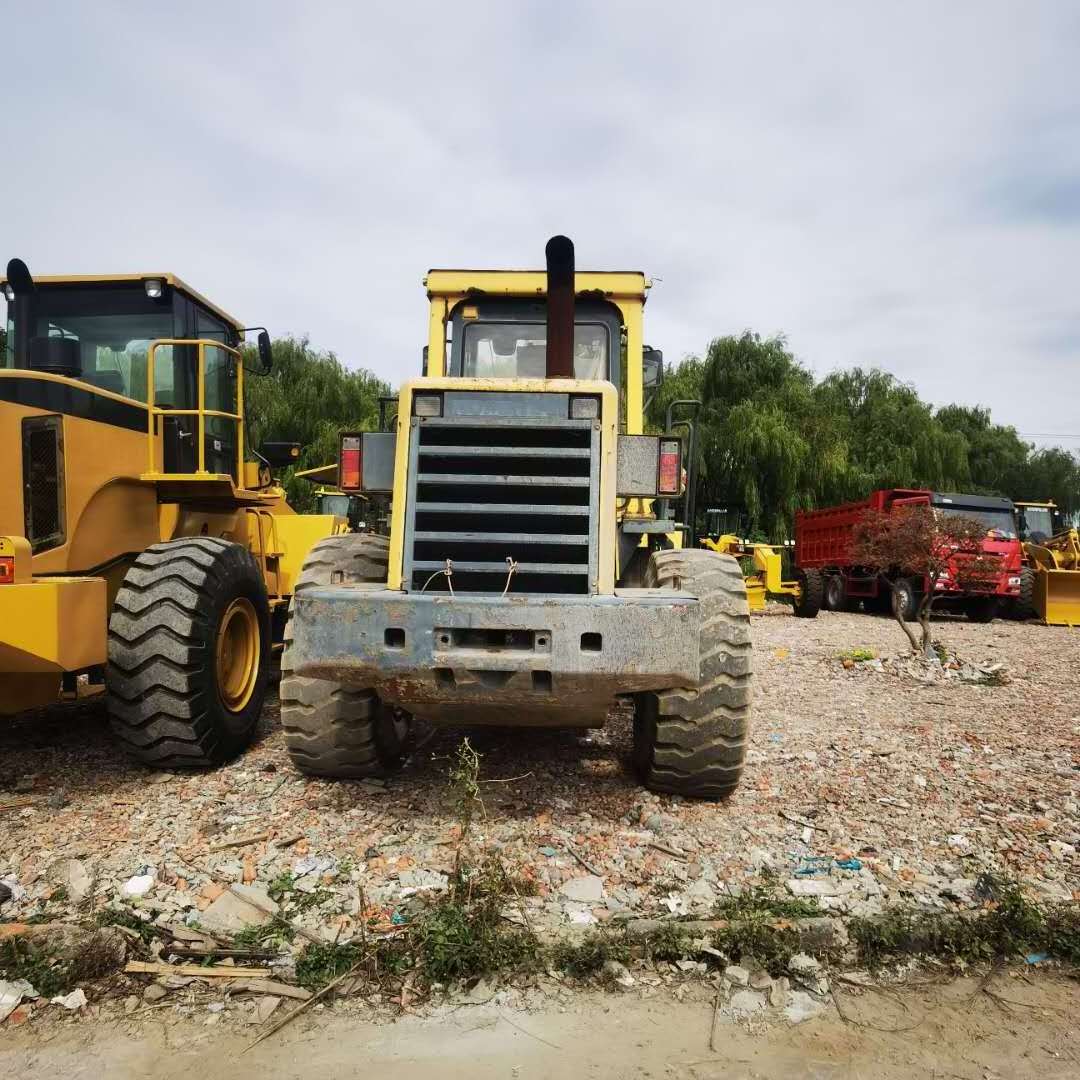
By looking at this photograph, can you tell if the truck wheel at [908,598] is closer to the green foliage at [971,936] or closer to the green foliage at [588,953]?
the green foliage at [971,936]

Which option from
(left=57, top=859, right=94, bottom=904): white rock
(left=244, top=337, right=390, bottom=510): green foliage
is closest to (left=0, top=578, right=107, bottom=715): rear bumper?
(left=57, top=859, right=94, bottom=904): white rock

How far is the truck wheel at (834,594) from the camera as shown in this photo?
722 inches

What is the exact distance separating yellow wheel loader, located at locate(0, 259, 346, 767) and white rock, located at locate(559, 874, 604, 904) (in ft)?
7.01

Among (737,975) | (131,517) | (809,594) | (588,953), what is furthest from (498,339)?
(809,594)

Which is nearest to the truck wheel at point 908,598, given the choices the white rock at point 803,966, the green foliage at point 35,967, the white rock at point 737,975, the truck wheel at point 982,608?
the truck wheel at point 982,608

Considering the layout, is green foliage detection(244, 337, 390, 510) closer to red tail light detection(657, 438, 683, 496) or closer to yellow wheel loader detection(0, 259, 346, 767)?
yellow wheel loader detection(0, 259, 346, 767)

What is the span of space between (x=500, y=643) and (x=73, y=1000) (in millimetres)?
1749

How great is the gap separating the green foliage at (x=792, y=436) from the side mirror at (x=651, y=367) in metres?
15.3

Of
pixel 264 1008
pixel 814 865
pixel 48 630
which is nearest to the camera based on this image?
pixel 264 1008

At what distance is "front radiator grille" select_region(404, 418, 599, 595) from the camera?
3.59 m

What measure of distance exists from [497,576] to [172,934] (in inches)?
67.9

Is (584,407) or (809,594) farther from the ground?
(584,407)

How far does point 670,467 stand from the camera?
12.8 feet

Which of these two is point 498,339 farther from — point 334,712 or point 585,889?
point 585,889
